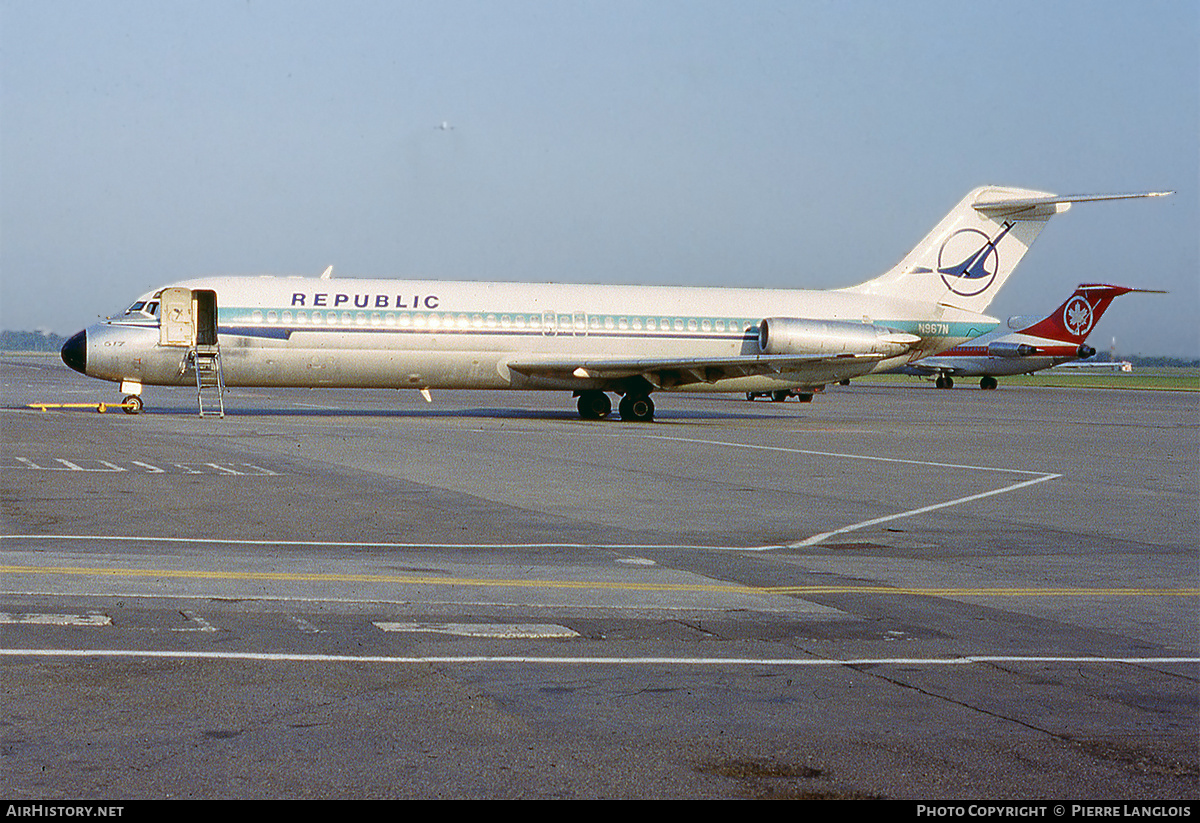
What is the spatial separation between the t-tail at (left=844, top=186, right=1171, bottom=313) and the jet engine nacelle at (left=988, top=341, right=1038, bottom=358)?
39403 millimetres

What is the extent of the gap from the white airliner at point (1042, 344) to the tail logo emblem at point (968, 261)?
36594mm

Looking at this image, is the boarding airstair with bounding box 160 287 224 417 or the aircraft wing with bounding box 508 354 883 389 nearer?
the boarding airstair with bounding box 160 287 224 417

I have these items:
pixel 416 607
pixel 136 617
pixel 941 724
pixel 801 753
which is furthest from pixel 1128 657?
pixel 136 617

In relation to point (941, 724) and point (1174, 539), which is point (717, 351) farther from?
point (941, 724)

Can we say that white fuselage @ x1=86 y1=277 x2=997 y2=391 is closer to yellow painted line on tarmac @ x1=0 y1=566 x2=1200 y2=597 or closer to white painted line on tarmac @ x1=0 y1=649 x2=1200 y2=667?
yellow painted line on tarmac @ x1=0 y1=566 x2=1200 y2=597

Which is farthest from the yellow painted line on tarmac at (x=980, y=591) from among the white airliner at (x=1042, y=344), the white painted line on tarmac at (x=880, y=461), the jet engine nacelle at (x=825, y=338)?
the white airliner at (x=1042, y=344)

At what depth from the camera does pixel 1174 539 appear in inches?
567

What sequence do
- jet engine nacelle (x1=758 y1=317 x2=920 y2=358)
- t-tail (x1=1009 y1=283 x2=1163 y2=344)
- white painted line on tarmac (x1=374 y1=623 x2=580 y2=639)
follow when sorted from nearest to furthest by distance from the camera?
white painted line on tarmac (x1=374 y1=623 x2=580 y2=639) → jet engine nacelle (x1=758 y1=317 x2=920 y2=358) → t-tail (x1=1009 y1=283 x2=1163 y2=344)

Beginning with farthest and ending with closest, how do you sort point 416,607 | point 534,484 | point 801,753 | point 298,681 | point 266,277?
point 266,277, point 534,484, point 416,607, point 298,681, point 801,753

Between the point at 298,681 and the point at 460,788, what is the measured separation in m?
2.00

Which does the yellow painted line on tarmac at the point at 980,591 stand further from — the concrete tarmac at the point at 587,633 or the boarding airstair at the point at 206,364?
the boarding airstair at the point at 206,364

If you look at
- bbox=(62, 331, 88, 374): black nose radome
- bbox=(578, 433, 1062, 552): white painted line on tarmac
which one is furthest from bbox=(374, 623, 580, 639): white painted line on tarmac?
bbox=(62, 331, 88, 374): black nose radome

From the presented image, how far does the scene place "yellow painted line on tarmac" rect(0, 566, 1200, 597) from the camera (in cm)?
1029

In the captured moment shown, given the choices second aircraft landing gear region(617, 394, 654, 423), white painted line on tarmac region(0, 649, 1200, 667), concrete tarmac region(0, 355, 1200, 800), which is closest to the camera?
concrete tarmac region(0, 355, 1200, 800)
